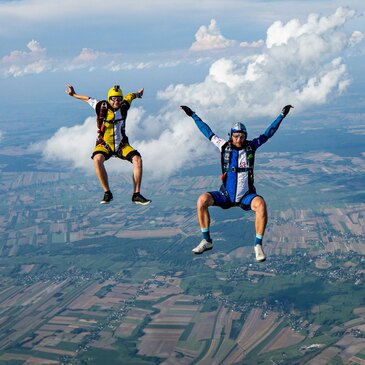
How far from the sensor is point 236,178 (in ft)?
71.7

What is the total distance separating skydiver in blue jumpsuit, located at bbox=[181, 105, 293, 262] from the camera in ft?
68.7

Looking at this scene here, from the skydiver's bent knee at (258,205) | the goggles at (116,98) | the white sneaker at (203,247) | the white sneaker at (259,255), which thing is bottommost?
the white sneaker at (259,255)

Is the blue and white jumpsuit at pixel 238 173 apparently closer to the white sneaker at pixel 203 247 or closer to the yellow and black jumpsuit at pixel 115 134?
the white sneaker at pixel 203 247

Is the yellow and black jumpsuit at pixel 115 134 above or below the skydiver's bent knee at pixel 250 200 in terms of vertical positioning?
above

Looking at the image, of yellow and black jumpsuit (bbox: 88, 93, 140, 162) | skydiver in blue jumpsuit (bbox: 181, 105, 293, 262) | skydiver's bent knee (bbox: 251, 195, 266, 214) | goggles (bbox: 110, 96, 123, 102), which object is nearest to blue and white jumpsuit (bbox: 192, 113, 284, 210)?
skydiver in blue jumpsuit (bbox: 181, 105, 293, 262)

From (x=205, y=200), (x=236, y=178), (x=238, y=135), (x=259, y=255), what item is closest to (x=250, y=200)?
(x=236, y=178)

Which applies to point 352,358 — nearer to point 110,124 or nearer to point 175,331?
point 175,331

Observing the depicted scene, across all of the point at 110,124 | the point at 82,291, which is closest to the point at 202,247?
the point at 110,124

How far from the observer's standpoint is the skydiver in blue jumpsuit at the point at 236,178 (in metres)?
20.9

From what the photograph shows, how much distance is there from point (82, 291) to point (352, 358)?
10528 centimetres

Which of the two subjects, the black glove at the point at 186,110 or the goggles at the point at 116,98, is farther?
the goggles at the point at 116,98

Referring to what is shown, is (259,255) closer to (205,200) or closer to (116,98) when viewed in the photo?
(205,200)

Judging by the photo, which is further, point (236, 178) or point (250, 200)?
point (236, 178)

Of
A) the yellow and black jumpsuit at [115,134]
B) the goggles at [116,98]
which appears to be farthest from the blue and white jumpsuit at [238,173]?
the goggles at [116,98]
